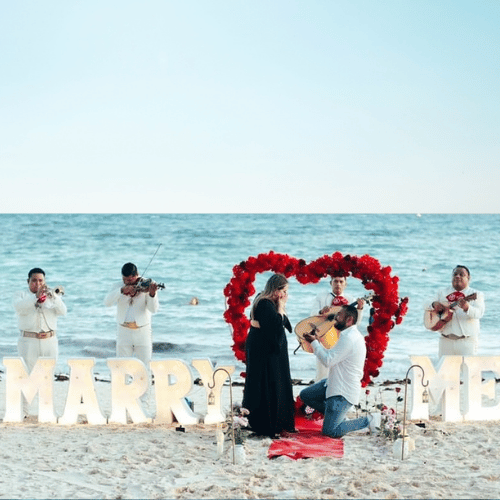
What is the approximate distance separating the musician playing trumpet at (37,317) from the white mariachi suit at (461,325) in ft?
18.1

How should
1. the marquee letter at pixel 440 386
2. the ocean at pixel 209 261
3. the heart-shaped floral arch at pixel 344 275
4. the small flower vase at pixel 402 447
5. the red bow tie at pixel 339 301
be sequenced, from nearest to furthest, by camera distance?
the small flower vase at pixel 402 447, the marquee letter at pixel 440 386, the heart-shaped floral arch at pixel 344 275, the red bow tie at pixel 339 301, the ocean at pixel 209 261

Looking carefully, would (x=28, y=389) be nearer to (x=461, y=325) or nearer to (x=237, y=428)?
(x=237, y=428)

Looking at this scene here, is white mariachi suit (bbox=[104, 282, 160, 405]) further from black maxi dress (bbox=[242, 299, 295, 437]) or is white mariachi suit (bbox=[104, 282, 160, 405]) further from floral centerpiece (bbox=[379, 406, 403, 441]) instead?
floral centerpiece (bbox=[379, 406, 403, 441])

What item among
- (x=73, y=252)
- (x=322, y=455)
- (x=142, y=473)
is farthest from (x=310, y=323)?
(x=73, y=252)

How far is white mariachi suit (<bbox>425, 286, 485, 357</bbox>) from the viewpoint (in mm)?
11812

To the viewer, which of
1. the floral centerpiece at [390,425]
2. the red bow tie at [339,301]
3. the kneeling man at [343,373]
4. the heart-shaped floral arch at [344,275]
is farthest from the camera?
the red bow tie at [339,301]

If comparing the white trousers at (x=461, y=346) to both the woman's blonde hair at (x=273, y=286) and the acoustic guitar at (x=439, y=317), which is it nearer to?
the acoustic guitar at (x=439, y=317)

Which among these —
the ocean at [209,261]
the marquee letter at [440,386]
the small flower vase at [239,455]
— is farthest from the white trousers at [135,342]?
the marquee letter at [440,386]

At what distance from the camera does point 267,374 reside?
1030cm

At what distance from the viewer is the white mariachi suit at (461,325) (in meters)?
11.8

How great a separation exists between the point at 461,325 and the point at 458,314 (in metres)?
0.18

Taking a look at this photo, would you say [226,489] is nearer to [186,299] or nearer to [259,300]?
[259,300]

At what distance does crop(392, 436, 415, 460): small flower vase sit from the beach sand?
0.06 m

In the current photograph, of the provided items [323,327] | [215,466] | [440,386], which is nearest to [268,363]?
[323,327]
